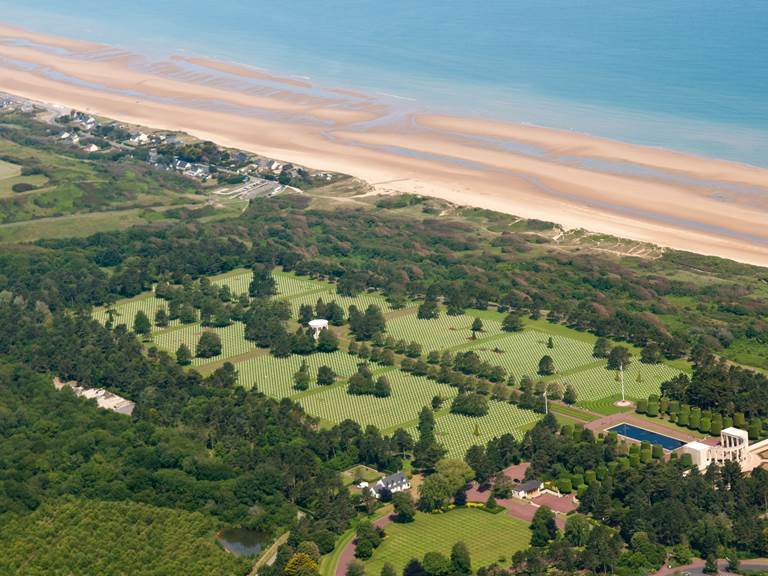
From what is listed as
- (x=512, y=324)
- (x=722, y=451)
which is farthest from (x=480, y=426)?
(x=512, y=324)

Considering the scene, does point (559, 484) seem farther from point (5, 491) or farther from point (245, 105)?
point (245, 105)

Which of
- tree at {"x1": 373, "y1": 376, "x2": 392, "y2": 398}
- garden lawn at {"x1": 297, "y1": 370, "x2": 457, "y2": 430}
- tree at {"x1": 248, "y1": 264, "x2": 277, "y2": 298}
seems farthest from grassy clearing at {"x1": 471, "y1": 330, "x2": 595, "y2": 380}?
tree at {"x1": 248, "y1": 264, "x2": 277, "y2": 298}

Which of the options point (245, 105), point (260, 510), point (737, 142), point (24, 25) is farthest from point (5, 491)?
point (24, 25)

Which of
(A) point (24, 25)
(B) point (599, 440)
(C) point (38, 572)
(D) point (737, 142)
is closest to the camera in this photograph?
(C) point (38, 572)

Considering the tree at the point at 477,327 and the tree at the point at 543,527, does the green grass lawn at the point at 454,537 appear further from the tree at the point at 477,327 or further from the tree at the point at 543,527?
the tree at the point at 477,327

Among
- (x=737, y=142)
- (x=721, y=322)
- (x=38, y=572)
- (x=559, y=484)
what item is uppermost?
(x=737, y=142)

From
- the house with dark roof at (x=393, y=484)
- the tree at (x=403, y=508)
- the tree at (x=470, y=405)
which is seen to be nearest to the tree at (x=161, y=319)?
the tree at (x=470, y=405)
